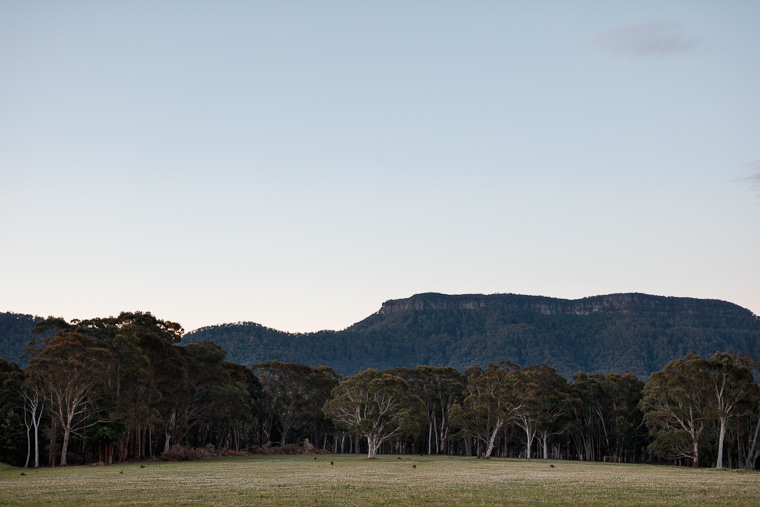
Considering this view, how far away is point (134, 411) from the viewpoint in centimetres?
6512

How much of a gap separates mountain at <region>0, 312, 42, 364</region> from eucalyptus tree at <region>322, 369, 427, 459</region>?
95.9m

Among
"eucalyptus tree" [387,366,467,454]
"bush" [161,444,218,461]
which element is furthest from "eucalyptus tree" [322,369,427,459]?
"eucalyptus tree" [387,366,467,454]

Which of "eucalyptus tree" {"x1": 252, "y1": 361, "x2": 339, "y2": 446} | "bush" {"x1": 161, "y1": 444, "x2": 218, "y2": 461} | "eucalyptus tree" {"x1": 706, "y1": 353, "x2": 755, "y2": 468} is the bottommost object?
"bush" {"x1": 161, "y1": 444, "x2": 218, "y2": 461}

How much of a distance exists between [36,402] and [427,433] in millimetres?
67629

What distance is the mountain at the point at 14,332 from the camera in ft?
477

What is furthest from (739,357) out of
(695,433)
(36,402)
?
(36,402)

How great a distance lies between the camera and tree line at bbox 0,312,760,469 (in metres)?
63.0

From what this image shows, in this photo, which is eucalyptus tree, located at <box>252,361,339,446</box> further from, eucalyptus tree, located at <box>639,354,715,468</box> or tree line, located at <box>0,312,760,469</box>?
eucalyptus tree, located at <box>639,354,715,468</box>

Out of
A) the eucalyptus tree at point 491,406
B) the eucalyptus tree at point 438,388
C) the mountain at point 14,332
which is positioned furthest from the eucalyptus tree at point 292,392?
the mountain at point 14,332

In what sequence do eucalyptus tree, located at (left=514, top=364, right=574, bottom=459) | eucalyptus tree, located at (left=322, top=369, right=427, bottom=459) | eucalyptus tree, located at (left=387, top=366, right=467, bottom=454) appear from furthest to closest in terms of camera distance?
eucalyptus tree, located at (left=387, top=366, right=467, bottom=454) → eucalyptus tree, located at (left=514, top=364, right=574, bottom=459) → eucalyptus tree, located at (left=322, top=369, right=427, bottom=459)

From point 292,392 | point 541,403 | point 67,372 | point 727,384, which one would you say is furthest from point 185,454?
point 727,384

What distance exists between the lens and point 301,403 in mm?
105875

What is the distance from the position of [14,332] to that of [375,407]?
11877 cm

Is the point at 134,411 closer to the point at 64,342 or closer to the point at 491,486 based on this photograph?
the point at 64,342
